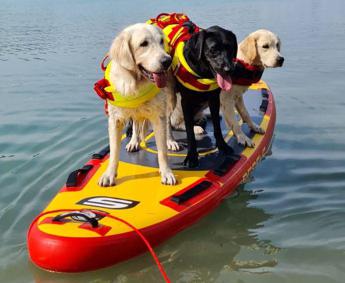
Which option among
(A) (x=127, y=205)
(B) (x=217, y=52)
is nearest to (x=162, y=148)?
(A) (x=127, y=205)

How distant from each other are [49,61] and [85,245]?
38.6 feet

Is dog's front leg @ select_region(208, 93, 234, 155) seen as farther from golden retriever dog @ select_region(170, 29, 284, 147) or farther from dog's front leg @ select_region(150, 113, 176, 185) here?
dog's front leg @ select_region(150, 113, 176, 185)

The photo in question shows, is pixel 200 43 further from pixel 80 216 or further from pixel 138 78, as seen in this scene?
pixel 80 216

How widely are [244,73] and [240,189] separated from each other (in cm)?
143

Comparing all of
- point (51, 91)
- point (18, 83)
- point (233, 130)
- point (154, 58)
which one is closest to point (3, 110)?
point (51, 91)

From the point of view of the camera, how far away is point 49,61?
1447 cm

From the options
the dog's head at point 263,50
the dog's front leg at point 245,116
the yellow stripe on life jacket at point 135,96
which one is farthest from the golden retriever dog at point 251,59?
the yellow stripe on life jacket at point 135,96

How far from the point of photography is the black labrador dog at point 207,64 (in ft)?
15.4

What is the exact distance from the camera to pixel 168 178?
464 centimetres

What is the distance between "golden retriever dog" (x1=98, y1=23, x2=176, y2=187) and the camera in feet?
13.7

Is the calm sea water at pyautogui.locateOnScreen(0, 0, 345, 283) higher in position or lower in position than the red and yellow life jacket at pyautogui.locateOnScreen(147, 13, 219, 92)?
lower

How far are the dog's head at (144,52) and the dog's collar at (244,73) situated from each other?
5.60 feet

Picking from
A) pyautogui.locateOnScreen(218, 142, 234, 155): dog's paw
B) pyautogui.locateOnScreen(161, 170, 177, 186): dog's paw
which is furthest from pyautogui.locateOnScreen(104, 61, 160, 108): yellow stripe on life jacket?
pyautogui.locateOnScreen(218, 142, 234, 155): dog's paw

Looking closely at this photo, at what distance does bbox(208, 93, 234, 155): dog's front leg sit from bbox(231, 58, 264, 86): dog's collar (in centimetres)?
70
